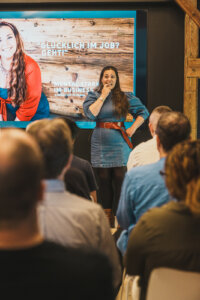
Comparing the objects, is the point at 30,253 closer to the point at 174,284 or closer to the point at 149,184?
the point at 174,284

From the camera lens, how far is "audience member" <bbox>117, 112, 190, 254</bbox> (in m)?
2.11

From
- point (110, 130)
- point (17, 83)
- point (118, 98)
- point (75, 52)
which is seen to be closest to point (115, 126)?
point (110, 130)

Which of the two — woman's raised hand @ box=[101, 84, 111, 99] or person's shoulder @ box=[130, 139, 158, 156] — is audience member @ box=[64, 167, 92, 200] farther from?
woman's raised hand @ box=[101, 84, 111, 99]

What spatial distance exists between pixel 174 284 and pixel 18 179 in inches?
33.6

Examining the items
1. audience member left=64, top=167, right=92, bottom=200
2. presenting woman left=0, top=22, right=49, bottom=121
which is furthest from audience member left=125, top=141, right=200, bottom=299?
presenting woman left=0, top=22, right=49, bottom=121

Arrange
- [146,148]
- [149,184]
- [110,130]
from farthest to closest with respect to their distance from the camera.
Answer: [110,130], [146,148], [149,184]

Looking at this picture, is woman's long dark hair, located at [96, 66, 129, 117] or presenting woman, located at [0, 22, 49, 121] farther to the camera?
presenting woman, located at [0, 22, 49, 121]

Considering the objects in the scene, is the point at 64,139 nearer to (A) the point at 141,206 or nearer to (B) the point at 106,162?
(A) the point at 141,206

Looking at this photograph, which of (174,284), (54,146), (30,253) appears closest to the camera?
(30,253)

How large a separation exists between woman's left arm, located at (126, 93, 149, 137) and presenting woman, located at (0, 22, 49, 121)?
108 centimetres

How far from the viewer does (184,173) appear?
5.17 feet

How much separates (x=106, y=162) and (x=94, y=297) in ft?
12.5

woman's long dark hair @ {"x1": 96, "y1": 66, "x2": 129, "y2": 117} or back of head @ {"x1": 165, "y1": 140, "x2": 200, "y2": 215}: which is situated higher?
woman's long dark hair @ {"x1": 96, "y1": 66, "x2": 129, "y2": 117}

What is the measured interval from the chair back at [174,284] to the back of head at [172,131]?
0.88 meters
